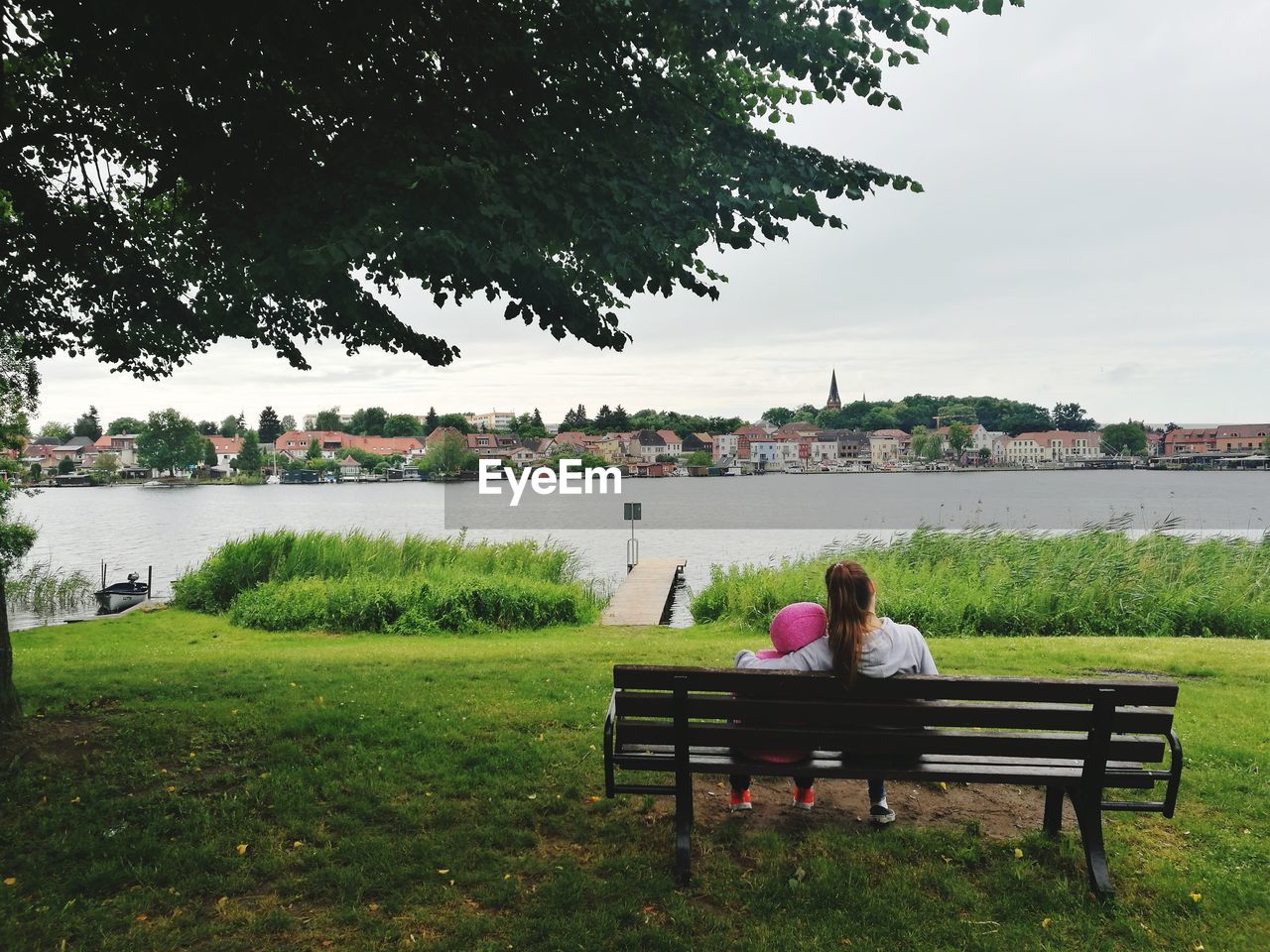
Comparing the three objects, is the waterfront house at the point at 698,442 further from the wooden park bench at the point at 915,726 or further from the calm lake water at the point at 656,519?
the wooden park bench at the point at 915,726

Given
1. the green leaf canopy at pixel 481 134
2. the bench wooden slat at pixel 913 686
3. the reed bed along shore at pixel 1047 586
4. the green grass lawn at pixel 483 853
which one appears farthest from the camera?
the reed bed along shore at pixel 1047 586

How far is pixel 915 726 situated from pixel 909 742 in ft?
0.31

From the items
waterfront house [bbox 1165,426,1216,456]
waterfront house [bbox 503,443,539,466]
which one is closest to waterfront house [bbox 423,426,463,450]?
waterfront house [bbox 503,443,539,466]

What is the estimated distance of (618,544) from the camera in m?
39.4

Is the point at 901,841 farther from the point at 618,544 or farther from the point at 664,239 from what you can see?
the point at 618,544

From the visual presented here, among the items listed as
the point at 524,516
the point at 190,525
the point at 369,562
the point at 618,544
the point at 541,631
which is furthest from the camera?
the point at 524,516

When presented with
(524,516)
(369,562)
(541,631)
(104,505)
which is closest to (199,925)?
(541,631)

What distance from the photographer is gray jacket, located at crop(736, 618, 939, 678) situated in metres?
4.01

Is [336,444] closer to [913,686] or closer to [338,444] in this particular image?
[338,444]

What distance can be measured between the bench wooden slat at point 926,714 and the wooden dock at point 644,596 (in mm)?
12265

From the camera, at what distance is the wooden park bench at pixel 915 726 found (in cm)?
380

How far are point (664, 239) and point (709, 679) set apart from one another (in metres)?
2.92

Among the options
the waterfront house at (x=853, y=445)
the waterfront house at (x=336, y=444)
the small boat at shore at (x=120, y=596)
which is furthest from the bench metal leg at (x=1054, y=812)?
the waterfront house at (x=853, y=445)

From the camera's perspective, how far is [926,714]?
12.7 feet
